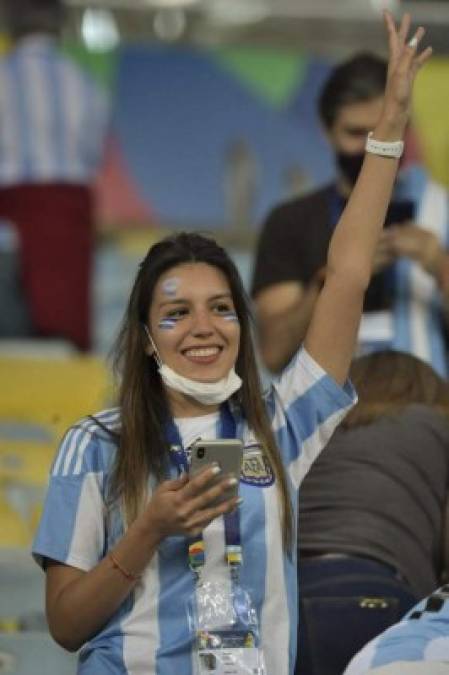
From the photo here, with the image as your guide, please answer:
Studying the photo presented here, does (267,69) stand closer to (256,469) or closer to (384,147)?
(384,147)

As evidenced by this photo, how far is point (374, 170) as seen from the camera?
124 inches

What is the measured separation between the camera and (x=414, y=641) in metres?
3.00

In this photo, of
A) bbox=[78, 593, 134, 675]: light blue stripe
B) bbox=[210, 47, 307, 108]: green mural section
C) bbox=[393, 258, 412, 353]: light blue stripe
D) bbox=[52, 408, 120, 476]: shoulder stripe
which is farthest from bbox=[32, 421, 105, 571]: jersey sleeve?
bbox=[210, 47, 307, 108]: green mural section

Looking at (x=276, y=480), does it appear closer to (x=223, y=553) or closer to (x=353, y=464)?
(x=223, y=553)

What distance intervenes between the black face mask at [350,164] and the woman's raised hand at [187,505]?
1.76 meters

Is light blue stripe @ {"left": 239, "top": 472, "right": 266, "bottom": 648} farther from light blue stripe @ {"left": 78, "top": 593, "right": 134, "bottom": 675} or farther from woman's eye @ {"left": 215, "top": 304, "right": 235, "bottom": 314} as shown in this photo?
woman's eye @ {"left": 215, "top": 304, "right": 235, "bottom": 314}

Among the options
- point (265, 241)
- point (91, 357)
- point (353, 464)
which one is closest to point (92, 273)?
point (91, 357)

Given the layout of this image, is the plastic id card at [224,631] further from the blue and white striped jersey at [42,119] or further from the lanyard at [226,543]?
the blue and white striped jersey at [42,119]

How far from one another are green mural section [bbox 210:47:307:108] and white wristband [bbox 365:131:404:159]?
379 centimetres

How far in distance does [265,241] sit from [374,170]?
143 centimetres

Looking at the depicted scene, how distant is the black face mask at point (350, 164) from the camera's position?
4.37 m

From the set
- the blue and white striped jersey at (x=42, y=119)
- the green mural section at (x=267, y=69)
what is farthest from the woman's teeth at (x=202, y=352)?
the green mural section at (x=267, y=69)

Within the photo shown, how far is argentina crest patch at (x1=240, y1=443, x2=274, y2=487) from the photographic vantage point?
3008 millimetres

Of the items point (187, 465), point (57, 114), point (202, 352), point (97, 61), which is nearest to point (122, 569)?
point (187, 465)
